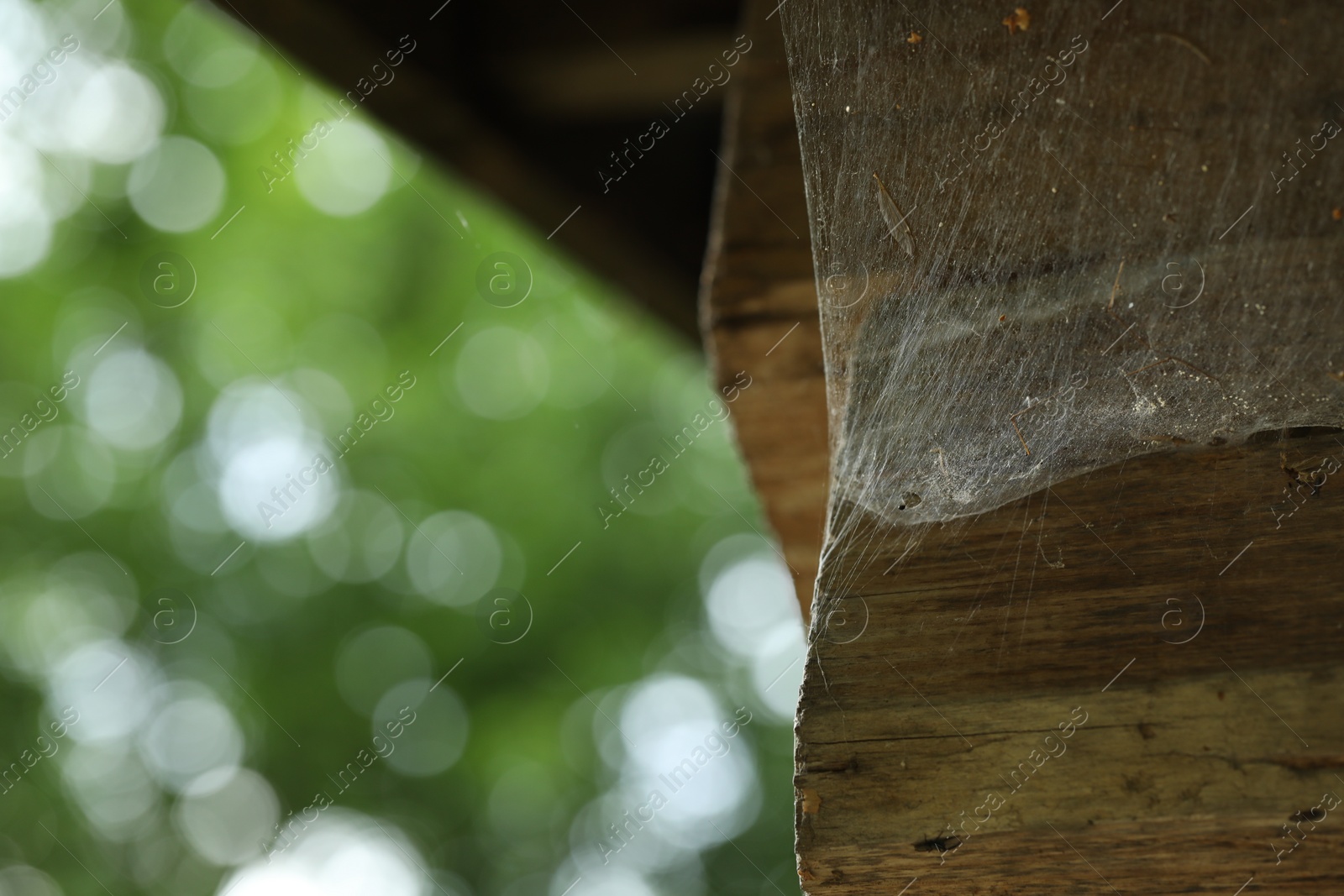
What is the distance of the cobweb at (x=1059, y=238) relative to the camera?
854 mm

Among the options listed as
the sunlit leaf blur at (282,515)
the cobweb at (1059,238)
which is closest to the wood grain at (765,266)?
the cobweb at (1059,238)

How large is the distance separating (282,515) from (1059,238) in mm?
10474

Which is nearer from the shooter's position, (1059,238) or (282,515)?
(1059,238)

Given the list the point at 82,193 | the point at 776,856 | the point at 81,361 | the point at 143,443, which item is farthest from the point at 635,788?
the point at 82,193

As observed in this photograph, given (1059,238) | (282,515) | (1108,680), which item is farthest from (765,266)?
(282,515)

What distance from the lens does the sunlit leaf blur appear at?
10586 mm

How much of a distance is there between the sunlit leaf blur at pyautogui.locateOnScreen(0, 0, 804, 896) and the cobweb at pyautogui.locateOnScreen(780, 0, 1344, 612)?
30.8ft

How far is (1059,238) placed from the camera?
0.92m

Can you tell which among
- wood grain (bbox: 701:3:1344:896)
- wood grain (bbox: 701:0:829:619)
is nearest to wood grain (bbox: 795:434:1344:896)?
wood grain (bbox: 701:3:1344:896)

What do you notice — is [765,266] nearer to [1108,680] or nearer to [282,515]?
[1108,680]

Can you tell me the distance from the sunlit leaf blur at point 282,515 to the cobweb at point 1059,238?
939 cm

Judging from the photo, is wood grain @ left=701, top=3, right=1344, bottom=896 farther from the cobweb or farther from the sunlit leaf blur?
the sunlit leaf blur

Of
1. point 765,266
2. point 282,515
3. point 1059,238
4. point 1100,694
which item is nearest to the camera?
point 1100,694

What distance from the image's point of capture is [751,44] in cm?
157
